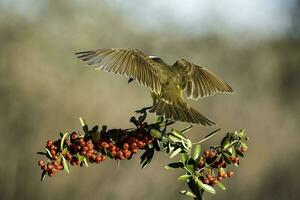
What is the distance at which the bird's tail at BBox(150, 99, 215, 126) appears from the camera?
340 cm

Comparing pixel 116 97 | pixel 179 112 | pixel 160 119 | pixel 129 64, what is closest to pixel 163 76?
pixel 129 64

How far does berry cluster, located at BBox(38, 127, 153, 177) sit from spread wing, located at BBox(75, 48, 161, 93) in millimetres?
587

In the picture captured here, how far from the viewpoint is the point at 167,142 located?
123 inches

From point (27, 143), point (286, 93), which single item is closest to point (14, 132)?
point (27, 143)

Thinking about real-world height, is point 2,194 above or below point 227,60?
below

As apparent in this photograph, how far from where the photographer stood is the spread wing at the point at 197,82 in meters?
3.88

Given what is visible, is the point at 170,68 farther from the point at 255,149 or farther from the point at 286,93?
the point at 286,93

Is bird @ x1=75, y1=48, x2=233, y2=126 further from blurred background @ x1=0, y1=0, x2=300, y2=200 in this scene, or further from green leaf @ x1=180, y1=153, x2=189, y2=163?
blurred background @ x1=0, y1=0, x2=300, y2=200

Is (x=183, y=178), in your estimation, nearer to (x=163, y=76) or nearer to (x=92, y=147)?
(x=92, y=147)

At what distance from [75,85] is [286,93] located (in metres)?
4.66

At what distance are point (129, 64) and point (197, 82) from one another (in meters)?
0.39

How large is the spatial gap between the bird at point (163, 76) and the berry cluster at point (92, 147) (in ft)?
1.39

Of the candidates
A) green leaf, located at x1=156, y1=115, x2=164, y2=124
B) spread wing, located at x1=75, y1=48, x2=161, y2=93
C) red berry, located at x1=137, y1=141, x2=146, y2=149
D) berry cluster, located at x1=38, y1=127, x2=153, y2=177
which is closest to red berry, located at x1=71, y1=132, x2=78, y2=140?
berry cluster, located at x1=38, y1=127, x2=153, y2=177

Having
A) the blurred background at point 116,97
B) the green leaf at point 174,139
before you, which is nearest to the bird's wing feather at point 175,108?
the green leaf at point 174,139
